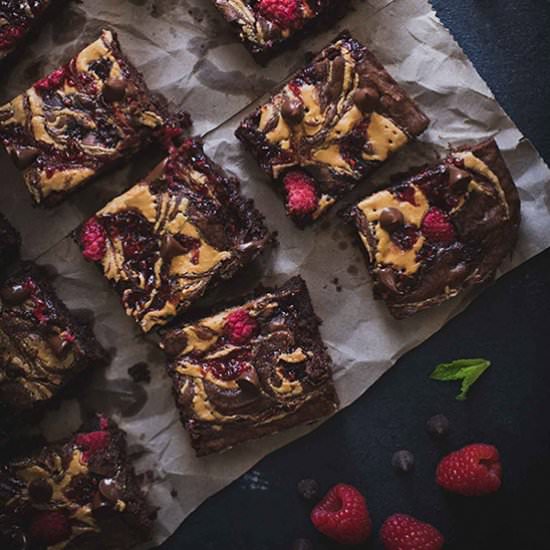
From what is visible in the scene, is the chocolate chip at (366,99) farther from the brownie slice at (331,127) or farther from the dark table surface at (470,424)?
the dark table surface at (470,424)

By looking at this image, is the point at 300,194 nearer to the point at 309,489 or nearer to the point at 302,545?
the point at 309,489

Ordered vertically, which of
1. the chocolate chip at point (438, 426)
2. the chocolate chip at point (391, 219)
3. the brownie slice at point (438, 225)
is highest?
the chocolate chip at point (391, 219)

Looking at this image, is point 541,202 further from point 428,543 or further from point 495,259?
point 428,543

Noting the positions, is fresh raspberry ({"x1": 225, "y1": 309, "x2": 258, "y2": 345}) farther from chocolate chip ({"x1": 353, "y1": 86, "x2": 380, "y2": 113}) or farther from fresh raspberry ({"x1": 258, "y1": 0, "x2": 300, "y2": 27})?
fresh raspberry ({"x1": 258, "y1": 0, "x2": 300, "y2": 27})

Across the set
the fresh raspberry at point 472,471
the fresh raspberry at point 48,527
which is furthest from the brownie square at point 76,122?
the fresh raspberry at point 472,471

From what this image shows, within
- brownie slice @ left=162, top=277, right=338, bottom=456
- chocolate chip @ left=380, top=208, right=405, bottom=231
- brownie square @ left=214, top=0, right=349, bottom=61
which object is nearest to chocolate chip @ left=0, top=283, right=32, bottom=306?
brownie slice @ left=162, top=277, right=338, bottom=456

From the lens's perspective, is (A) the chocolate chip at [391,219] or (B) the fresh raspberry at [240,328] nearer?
(A) the chocolate chip at [391,219]

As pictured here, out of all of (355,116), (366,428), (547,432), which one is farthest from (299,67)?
(547,432)
